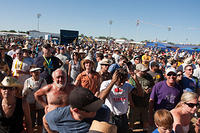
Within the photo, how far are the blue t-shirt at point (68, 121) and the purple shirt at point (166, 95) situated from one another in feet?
6.11

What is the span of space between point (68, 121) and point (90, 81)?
2101 millimetres

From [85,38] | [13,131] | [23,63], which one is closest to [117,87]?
[13,131]

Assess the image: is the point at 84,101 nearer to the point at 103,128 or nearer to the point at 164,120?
the point at 103,128

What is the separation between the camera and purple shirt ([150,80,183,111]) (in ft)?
10.7

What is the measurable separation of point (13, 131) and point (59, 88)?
0.98m

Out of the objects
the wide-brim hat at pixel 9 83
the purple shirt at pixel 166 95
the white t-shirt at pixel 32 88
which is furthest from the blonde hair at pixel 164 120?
the white t-shirt at pixel 32 88

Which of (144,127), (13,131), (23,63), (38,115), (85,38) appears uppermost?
(85,38)

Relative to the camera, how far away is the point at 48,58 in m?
4.61

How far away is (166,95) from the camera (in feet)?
10.7

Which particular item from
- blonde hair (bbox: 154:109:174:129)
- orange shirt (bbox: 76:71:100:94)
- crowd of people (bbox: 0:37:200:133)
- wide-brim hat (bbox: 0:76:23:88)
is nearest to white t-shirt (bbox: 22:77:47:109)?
crowd of people (bbox: 0:37:200:133)

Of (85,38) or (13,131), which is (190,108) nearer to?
(13,131)

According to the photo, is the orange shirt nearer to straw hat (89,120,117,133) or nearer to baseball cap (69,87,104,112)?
baseball cap (69,87,104,112)

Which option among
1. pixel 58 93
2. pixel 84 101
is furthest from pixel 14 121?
pixel 84 101

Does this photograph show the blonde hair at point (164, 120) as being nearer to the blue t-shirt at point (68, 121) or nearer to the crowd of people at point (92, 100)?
the crowd of people at point (92, 100)
